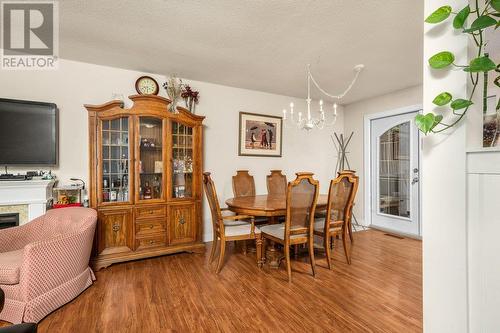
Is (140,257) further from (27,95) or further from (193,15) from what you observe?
(193,15)

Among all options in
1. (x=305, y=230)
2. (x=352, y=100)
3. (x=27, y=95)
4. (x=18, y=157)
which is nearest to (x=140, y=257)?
(x=18, y=157)

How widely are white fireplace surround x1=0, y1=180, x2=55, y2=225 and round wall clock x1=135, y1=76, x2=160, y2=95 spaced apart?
5.05ft

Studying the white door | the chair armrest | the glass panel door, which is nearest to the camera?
the chair armrest

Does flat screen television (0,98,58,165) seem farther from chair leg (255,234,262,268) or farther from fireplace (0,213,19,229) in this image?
chair leg (255,234,262,268)

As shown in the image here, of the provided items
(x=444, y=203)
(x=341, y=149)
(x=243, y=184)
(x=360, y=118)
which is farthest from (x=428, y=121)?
(x=341, y=149)

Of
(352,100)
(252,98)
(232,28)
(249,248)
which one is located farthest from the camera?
(352,100)

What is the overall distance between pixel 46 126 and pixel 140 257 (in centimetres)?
185

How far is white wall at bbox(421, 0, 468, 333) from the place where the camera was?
36.1 inches

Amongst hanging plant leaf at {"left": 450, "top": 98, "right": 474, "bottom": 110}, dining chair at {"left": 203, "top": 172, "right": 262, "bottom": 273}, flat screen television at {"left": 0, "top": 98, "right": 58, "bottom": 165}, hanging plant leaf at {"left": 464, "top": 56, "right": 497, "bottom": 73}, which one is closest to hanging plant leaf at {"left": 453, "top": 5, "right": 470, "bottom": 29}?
hanging plant leaf at {"left": 464, "top": 56, "right": 497, "bottom": 73}

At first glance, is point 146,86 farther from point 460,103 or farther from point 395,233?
point 395,233

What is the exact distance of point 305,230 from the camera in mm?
2533

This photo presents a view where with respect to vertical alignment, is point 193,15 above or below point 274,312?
above

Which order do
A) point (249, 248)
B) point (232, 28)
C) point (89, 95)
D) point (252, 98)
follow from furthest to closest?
point (252, 98) < point (249, 248) < point (89, 95) < point (232, 28)

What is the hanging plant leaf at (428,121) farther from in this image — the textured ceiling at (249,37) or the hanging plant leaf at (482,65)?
the textured ceiling at (249,37)
